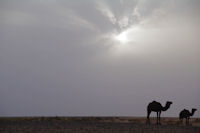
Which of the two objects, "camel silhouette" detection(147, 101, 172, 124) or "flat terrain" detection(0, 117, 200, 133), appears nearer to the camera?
"flat terrain" detection(0, 117, 200, 133)

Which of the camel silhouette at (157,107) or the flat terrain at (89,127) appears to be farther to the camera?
the camel silhouette at (157,107)

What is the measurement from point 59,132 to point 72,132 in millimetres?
790

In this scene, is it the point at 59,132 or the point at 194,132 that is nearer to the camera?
the point at 59,132

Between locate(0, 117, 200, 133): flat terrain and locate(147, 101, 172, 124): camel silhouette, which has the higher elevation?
locate(147, 101, 172, 124): camel silhouette

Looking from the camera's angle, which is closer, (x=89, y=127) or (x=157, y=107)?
(x=89, y=127)

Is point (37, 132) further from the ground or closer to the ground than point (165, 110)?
closer to the ground

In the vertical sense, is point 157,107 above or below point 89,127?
above

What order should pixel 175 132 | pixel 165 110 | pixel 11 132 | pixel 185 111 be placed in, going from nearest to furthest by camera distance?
1. pixel 11 132
2. pixel 175 132
3. pixel 165 110
4. pixel 185 111

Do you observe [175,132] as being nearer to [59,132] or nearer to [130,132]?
[130,132]

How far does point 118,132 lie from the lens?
82.6 feet

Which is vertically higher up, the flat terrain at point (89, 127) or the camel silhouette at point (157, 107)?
the camel silhouette at point (157, 107)

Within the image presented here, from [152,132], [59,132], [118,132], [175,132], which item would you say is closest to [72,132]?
[59,132]

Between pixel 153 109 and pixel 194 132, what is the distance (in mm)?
14746

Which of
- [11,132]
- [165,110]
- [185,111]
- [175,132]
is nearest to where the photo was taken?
[11,132]
